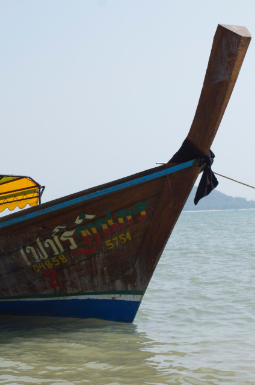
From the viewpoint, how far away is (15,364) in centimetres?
349

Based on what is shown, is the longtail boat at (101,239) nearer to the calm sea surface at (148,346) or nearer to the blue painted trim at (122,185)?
the blue painted trim at (122,185)

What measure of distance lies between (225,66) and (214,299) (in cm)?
417

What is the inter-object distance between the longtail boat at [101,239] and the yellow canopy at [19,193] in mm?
2356

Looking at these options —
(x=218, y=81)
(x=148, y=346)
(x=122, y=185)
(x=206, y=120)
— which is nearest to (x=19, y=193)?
(x=122, y=185)

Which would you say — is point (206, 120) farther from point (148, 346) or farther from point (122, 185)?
point (148, 346)

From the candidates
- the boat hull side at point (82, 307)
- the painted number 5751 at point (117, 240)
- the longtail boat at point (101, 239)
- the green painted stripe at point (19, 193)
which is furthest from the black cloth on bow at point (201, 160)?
the green painted stripe at point (19, 193)

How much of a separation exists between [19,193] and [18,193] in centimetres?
2

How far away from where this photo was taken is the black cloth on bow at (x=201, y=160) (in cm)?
412

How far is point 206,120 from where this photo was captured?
3939mm

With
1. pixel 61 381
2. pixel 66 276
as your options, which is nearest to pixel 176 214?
pixel 66 276

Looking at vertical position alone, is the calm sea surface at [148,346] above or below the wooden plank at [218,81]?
below

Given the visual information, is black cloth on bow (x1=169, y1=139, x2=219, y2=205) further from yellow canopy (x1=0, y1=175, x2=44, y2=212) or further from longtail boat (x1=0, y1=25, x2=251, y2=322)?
yellow canopy (x1=0, y1=175, x2=44, y2=212)

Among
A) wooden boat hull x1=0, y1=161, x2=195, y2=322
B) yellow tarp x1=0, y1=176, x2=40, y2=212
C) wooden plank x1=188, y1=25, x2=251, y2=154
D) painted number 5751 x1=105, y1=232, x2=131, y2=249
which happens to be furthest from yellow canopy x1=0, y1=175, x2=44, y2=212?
wooden plank x1=188, y1=25, x2=251, y2=154

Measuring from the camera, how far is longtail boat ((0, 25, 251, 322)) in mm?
4215
